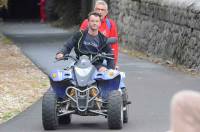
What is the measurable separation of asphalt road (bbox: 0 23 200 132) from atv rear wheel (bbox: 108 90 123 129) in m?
0.33

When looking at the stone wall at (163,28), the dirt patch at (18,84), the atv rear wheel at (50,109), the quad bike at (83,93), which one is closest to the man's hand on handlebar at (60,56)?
the quad bike at (83,93)

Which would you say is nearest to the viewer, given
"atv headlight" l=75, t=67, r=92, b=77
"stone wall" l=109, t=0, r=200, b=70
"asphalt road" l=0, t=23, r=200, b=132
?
"atv headlight" l=75, t=67, r=92, b=77

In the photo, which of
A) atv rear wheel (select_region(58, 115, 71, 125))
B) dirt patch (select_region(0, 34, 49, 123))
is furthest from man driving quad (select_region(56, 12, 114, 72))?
dirt patch (select_region(0, 34, 49, 123))

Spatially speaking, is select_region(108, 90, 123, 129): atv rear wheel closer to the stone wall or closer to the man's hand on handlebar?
the man's hand on handlebar

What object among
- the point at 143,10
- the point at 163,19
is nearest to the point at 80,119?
the point at 163,19

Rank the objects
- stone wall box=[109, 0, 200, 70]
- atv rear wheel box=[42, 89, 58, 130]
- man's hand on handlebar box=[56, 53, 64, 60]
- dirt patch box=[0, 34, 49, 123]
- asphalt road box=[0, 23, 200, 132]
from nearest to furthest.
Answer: atv rear wheel box=[42, 89, 58, 130]
man's hand on handlebar box=[56, 53, 64, 60]
asphalt road box=[0, 23, 200, 132]
dirt patch box=[0, 34, 49, 123]
stone wall box=[109, 0, 200, 70]

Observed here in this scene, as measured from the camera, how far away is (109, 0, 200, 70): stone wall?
15.9 m

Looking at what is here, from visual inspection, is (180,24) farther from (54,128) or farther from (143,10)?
(54,128)

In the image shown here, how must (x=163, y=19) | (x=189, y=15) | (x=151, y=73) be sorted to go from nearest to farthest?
(x=151, y=73), (x=189, y=15), (x=163, y=19)

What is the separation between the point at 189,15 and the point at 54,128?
8.64 metres

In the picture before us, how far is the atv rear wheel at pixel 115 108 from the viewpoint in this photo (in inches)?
308

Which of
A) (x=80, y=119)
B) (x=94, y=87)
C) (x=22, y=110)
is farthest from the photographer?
(x=22, y=110)

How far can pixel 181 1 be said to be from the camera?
17094 mm

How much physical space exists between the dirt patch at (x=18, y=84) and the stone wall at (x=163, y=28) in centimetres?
353
